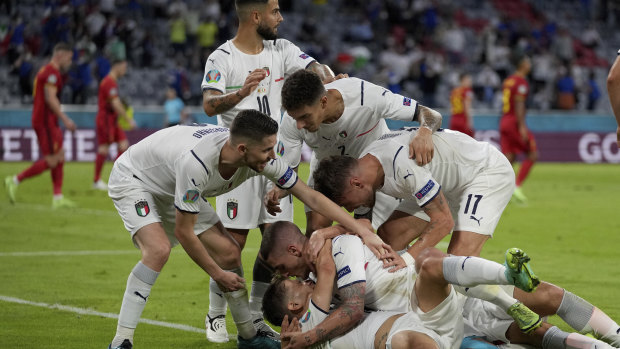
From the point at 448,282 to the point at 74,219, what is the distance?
991 cm

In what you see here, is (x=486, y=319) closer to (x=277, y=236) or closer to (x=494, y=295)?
(x=494, y=295)

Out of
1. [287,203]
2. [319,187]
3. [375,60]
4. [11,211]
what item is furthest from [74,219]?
[375,60]

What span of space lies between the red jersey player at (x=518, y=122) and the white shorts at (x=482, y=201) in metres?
11.0

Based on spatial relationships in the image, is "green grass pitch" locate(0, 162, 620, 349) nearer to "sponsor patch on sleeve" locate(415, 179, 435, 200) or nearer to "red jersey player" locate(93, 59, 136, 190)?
"red jersey player" locate(93, 59, 136, 190)

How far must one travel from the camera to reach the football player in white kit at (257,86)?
7789mm

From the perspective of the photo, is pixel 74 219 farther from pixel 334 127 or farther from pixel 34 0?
pixel 34 0

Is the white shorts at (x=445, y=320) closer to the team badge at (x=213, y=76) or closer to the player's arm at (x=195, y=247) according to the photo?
the player's arm at (x=195, y=247)

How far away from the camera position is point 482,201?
692 centimetres

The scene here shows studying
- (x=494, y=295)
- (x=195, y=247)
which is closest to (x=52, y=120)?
(x=195, y=247)

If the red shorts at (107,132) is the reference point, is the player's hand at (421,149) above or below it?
above

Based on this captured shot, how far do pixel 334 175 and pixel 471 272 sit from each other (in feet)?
4.30

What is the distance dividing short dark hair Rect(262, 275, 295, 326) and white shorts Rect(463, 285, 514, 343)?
50.7 inches

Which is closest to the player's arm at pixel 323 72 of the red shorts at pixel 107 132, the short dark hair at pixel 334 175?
the short dark hair at pixel 334 175

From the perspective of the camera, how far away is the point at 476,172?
7020 mm
